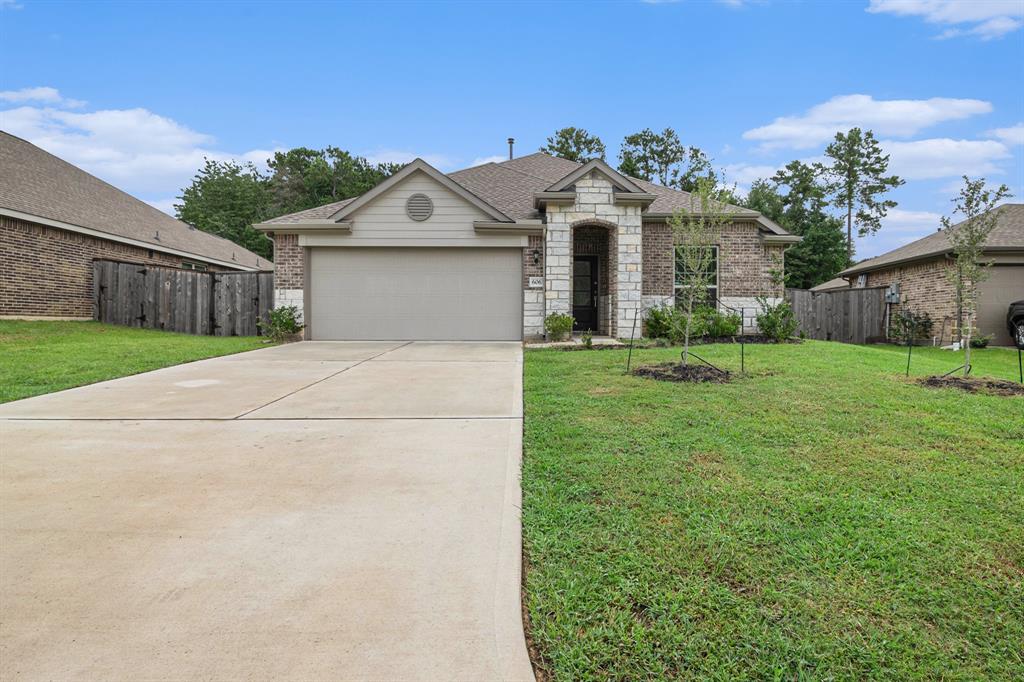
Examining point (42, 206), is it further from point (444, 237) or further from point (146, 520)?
point (146, 520)

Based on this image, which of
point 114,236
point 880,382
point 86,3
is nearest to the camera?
point 880,382

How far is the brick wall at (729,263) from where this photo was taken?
1407 cm

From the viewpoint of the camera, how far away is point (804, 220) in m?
36.9

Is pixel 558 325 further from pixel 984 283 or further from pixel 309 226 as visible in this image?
pixel 984 283

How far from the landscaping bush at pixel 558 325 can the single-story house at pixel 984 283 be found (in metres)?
9.51

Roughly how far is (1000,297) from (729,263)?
7.74 metres

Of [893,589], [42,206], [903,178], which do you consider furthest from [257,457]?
[903,178]

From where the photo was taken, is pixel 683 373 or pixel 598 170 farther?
pixel 598 170

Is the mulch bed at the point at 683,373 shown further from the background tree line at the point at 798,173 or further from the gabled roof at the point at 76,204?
the background tree line at the point at 798,173

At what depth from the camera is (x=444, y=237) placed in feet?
43.1

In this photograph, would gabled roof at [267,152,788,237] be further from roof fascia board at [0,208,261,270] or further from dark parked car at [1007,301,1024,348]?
roof fascia board at [0,208,261,270]

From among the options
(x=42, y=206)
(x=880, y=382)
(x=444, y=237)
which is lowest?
(x=880, y=382)

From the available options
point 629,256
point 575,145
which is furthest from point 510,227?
point 575,145

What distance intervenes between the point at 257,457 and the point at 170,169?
4900 cm
